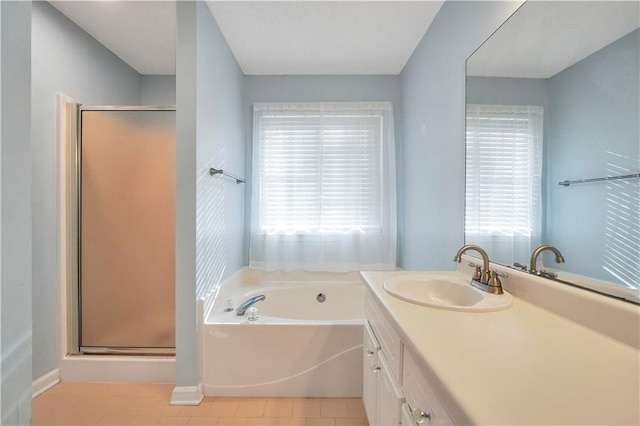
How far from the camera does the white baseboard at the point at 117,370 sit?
1.78 meters

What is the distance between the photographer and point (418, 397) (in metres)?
0.72

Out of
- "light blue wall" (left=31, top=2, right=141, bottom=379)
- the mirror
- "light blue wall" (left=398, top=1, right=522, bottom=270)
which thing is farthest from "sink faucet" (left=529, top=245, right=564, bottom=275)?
"light blue wall" (left=31, top=2, right=141, bottom=379)

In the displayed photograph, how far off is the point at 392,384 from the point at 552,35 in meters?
1.40

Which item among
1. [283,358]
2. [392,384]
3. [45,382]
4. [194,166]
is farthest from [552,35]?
[45,382]

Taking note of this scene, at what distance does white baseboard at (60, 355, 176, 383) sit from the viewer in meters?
1.78

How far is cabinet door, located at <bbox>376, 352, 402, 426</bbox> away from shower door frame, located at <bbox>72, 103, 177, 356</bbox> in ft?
5.09

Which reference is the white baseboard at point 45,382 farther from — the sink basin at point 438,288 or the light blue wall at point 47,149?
the sink basin at point 438,288

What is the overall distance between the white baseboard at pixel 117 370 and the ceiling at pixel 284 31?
7.91ft

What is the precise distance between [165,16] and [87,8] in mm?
483

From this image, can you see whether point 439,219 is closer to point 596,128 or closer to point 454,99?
point 454,99

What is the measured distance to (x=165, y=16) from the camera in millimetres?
1870

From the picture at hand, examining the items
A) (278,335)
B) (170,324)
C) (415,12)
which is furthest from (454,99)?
(170,324)

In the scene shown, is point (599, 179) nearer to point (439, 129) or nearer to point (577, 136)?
point (577, 136)

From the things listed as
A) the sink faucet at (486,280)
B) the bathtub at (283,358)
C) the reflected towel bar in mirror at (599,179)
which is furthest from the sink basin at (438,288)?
the bathtub at (283,358)
